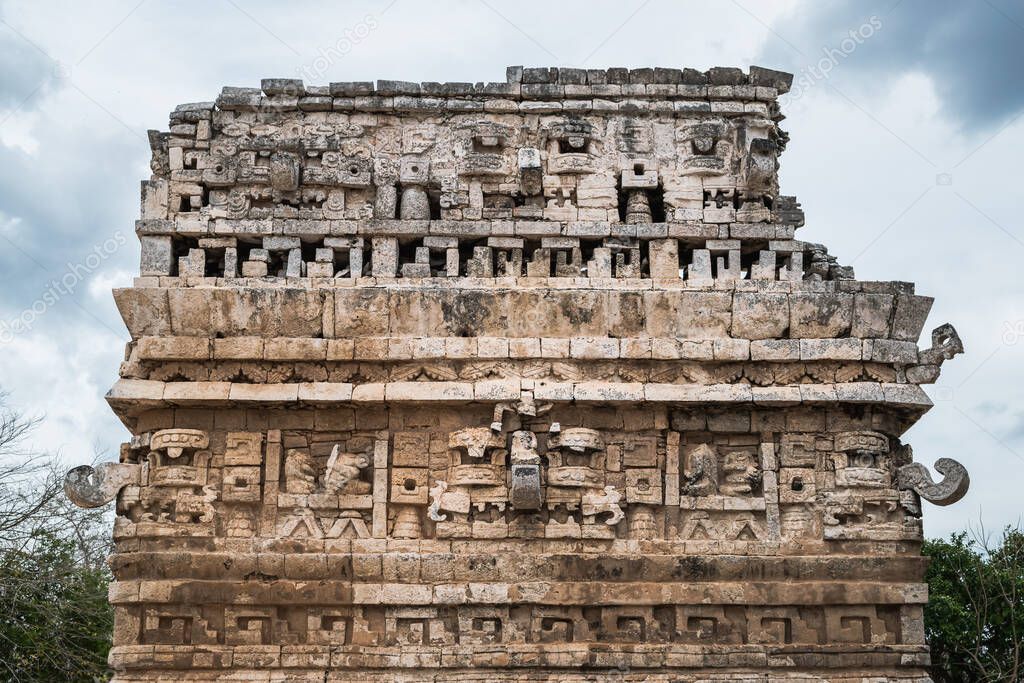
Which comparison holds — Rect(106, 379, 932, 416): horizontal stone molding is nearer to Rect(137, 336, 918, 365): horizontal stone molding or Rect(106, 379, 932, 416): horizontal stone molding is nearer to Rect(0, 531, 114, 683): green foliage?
Rect(137, 336, 918, 365): horizontal stone molding

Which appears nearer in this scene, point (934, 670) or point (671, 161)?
point (671, 161)

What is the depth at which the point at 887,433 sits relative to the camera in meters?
10.4

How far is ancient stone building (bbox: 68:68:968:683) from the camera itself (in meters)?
9.82

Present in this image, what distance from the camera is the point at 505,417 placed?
10.2m

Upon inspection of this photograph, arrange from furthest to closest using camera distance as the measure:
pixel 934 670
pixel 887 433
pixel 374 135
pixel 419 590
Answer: pixel 934 670
pixel 374 135
pixel 887 433
pixel 419 590

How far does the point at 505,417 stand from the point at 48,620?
34.3 feet

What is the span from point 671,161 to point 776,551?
3.92 m

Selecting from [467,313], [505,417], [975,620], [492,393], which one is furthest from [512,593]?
[975,620]

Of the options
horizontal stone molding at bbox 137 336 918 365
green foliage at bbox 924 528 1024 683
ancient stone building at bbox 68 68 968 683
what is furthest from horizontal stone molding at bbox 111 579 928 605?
green foliage at bbox 924 528 1024 683

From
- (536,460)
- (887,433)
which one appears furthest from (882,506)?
(536,460)

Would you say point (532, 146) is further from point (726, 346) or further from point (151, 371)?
point (151, 371)

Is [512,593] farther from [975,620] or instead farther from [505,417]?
[975,620]

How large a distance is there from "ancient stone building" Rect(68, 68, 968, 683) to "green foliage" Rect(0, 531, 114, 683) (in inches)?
307

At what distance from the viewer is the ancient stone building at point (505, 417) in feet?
32.2
